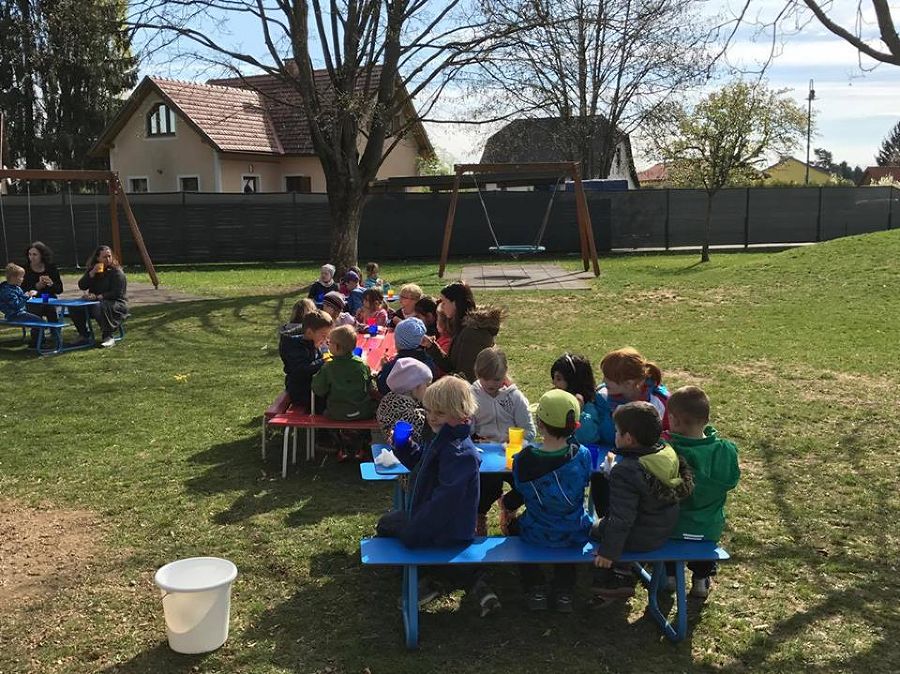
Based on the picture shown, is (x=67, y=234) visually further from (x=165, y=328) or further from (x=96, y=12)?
(x=165, y=328)

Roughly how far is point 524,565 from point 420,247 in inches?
829

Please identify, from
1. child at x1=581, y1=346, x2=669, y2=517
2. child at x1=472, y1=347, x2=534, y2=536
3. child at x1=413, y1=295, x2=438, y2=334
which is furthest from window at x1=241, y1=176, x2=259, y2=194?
child at x1=581, y1=346, x2=669, y2=517

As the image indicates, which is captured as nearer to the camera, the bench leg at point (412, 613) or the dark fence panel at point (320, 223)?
the bench leg at point (412, 613)

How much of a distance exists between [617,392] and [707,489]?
823mm

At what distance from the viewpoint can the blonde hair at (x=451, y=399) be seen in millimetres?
3611

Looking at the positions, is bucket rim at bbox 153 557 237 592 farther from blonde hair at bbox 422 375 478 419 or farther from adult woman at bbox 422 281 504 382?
adult woman at bbox 422 281 504 382

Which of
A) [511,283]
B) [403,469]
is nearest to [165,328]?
[511,283]

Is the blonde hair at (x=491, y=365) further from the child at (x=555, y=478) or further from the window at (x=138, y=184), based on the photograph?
the window at (x=138, y=184)

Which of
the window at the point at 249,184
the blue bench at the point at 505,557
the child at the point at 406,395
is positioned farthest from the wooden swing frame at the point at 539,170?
the window at the point at 249,184

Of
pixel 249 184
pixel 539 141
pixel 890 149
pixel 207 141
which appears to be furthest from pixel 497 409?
pixel 890 149

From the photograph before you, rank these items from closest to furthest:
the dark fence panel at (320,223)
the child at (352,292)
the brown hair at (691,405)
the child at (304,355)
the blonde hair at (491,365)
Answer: the brown hair at (691,405)
the blonde hair at (491,365)
the child at (304,355)
the child at (352,292)
the dark fence panel at (320,223)

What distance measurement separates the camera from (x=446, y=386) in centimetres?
364

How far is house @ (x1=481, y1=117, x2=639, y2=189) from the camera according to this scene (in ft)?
A: 118

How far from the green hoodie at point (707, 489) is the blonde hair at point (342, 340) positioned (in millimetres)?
2695
